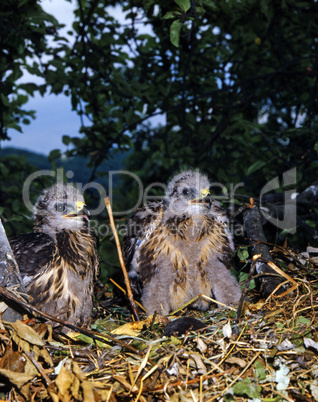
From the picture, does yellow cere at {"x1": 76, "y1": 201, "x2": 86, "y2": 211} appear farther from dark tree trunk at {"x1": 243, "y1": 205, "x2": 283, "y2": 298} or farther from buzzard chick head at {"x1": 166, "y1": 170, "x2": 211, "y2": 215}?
dark tree trunk at {"x1": 243, "y1": 205, "x2": 283, "y2": 298}

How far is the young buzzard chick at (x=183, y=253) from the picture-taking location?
369cm

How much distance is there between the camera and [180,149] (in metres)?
6.57

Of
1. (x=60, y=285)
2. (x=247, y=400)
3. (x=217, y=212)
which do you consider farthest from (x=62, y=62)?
(x=247, y=400)

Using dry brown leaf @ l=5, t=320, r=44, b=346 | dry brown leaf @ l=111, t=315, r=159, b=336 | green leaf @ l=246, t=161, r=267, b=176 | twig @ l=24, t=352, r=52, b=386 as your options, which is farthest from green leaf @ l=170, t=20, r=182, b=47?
twig @ l=24, t=352, r=52, b=386

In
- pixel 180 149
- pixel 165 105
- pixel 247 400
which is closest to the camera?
pixel 247 400

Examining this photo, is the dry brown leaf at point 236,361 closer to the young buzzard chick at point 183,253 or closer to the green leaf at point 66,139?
the young buzzard chick at point 183,253

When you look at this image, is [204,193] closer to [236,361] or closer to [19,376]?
[236,361]

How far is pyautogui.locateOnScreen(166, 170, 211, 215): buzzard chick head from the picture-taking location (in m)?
3.83

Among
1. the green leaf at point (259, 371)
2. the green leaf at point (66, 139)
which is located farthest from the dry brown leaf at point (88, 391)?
the green leaf at point (66, 139)

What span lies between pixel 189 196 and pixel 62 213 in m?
1.17

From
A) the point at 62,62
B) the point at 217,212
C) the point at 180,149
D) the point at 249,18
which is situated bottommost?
the point at 217,212

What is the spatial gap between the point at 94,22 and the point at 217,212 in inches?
148

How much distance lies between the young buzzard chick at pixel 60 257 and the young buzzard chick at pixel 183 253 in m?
0.55

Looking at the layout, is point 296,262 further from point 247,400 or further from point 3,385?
point 3,385
